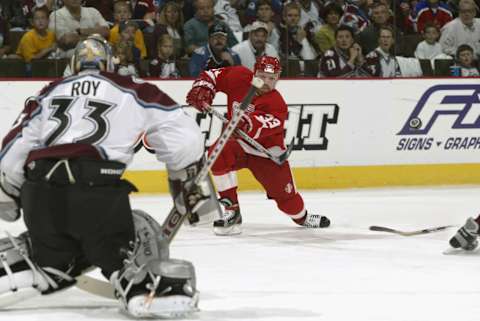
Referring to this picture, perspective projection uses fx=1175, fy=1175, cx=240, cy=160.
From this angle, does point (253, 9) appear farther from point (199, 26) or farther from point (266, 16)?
point (199, 26)

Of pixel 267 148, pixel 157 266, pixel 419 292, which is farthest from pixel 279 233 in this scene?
pixel 157 266

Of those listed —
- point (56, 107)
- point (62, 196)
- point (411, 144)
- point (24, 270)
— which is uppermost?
point (56, 107)

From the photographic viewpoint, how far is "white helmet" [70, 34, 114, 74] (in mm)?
4320

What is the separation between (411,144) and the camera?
377 inches

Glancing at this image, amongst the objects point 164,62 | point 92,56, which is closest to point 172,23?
point 164,62

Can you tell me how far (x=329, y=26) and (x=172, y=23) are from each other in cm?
136

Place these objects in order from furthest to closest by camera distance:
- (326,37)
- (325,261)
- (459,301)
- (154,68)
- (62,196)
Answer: (326,37)
(154,68)
(325,261)
(459,301)
(62,196)

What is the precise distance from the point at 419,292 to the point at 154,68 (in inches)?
186

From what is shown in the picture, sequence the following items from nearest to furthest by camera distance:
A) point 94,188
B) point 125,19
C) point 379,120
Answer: point 94,188
point 125,19
point 379,120

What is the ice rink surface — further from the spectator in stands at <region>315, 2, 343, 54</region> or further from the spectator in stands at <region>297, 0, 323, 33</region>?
the spectator in stands at <region>297, 0, 323, 33</region>

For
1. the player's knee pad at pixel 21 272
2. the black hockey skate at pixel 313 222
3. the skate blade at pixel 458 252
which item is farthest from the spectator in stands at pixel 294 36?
the player's knee pad at pixel 21 272

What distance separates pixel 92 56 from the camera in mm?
4324

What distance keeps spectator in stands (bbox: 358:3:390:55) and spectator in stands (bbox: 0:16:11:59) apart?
9.58ft

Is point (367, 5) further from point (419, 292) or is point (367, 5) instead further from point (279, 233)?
point (419, 292)
